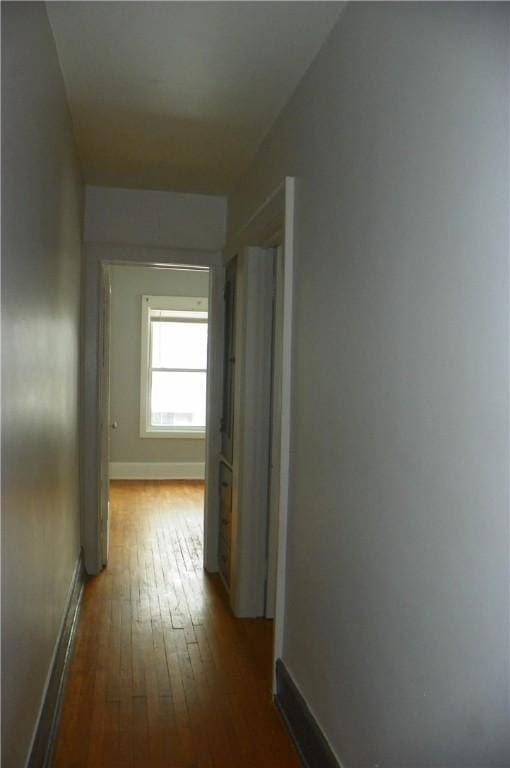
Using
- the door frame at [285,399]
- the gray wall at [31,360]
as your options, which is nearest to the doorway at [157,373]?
the gray wall at [31,360]

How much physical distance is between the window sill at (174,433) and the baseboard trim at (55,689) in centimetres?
442

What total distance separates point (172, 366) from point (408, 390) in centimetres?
683

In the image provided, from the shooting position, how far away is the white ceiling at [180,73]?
2207 mm

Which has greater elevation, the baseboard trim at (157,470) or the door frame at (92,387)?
the door frame at (92,387)

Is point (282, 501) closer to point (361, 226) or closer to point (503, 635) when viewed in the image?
point (361, 226)

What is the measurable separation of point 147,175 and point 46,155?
1930 millimetres

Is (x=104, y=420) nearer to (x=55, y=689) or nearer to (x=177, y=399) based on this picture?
(x=55, y=689)

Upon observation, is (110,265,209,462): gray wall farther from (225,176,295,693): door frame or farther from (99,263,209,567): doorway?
(225,176,295,693): door frame

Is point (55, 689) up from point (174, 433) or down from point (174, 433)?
down

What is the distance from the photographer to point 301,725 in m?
2.45

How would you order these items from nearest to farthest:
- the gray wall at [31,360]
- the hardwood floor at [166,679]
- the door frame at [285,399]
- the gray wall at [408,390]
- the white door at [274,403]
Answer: the gray wall at [408,390] → the gray wall at [31,360] → the hardwood floor at [166,679] → the door frame at [285,399] → the white door at [274,403]

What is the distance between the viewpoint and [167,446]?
8.21 metres

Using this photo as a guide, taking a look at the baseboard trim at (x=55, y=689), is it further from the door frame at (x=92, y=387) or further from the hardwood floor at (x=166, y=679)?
the door frame at (x=92, y=387)

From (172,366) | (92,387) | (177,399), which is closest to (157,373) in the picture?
(172,366)
